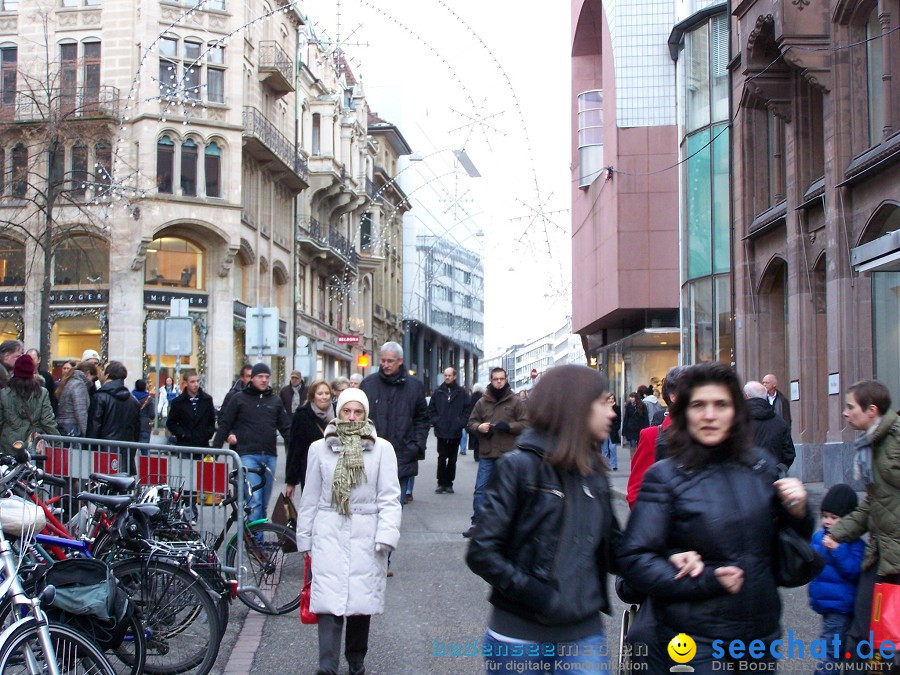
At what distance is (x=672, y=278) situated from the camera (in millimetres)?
35531

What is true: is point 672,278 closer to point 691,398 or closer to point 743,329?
point 743,329

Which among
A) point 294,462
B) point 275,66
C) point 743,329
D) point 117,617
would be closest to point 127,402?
point 294,462

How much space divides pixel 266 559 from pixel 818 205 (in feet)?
48.5

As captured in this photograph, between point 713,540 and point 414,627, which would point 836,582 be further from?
point 414,627

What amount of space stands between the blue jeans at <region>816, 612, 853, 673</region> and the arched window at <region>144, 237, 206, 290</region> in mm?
39030

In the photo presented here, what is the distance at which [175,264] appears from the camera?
43375mm

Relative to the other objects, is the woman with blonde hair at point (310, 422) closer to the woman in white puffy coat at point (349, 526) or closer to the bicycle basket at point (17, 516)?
the woman in white puffy coat at point (349, 526)

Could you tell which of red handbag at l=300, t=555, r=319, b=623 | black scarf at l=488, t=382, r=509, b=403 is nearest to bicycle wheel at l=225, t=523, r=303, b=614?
red handbag at l=300, t=555, r=319, b=623

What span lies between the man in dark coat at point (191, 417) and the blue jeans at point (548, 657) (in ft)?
38.0

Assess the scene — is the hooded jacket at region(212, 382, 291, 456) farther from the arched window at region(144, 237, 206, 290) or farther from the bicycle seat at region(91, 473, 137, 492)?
the arched window at region(144, 237, 206, 290)

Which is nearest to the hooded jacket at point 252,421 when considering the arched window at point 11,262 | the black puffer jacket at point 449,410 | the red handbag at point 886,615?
the red handbag at point 886,615

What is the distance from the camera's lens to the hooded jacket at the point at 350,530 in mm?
6598

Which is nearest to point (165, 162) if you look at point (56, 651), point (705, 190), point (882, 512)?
point (705, 190)

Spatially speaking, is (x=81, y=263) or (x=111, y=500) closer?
(x=111, y=500)
